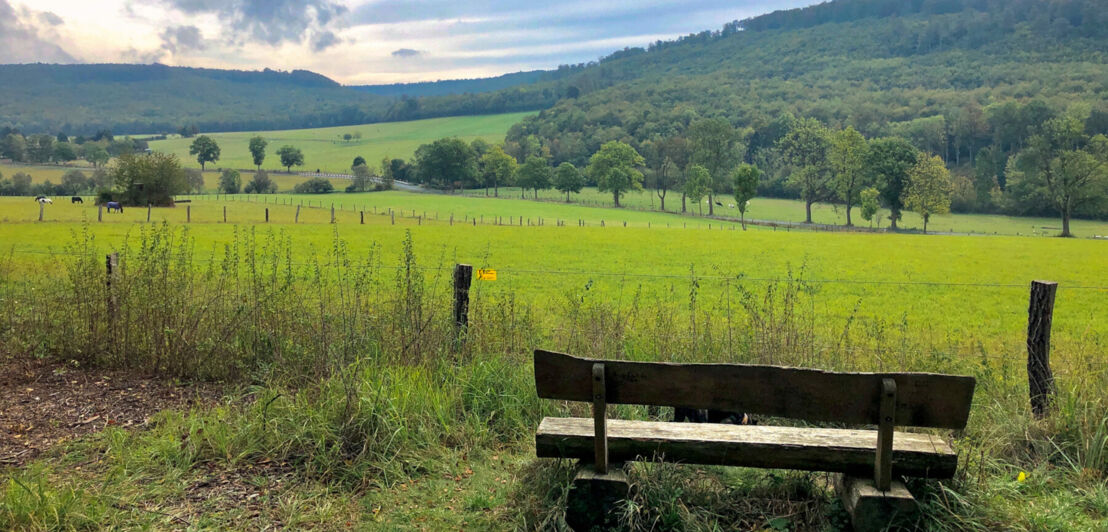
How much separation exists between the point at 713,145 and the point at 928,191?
4693 cm

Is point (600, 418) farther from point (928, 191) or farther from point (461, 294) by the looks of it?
point (928, 191)

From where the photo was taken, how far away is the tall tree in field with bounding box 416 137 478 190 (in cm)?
12825

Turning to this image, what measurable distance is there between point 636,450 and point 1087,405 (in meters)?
4.14

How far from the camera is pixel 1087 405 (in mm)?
5871

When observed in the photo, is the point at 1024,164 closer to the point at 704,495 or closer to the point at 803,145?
the point at 803,145

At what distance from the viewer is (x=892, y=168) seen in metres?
90.2

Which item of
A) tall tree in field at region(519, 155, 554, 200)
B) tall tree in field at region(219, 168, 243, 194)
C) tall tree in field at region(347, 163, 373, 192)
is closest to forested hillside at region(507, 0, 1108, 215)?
tall tree in field at region(519, 155, 554, 200)

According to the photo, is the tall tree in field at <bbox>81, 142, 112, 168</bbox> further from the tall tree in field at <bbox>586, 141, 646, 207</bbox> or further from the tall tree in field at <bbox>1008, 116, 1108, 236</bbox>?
the tall tree in field at <bbox>1008, 116, 1108, 236</bbox>

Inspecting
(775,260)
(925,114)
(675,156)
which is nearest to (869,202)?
(675,156)

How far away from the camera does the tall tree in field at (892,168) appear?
293ft

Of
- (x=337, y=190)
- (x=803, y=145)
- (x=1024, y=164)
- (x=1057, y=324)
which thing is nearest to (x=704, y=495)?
(x=1057, y=324)

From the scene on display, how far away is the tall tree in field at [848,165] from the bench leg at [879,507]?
96456 mm

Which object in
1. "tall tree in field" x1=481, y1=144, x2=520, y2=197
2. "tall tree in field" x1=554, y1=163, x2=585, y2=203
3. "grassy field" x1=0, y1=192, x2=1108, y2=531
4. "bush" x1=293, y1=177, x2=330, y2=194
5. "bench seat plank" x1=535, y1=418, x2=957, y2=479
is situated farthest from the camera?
"tall tree in field" x1=481, y1=144, x2=520, y2=197

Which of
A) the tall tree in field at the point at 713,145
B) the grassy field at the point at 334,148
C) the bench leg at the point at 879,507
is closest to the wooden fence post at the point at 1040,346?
the bench leg at the point at 879,507
